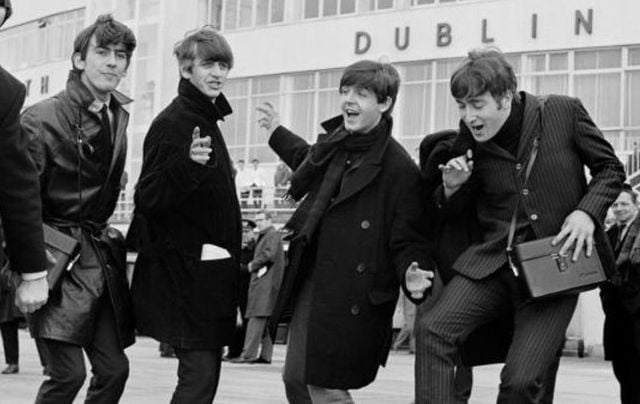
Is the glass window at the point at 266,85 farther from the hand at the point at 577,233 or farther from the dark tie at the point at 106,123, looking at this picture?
the hand at the point at 577,233

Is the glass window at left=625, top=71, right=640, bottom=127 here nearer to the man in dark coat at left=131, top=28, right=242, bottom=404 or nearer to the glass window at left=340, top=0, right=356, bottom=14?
the glass window at left=340, top=0, right=356, bottom=14

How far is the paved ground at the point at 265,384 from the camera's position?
11.5 metres

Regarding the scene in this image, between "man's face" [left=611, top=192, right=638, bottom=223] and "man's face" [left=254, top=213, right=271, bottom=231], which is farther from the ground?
"man's face" [left=611, top=192, right=638, bottom=223]

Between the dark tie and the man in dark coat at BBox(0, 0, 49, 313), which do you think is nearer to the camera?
the man in dark coat at BBox(0, 0, 49, 313)

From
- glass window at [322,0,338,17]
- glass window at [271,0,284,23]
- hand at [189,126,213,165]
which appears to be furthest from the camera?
glass window at [271,0,284,23]

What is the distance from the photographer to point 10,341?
14.3 metres

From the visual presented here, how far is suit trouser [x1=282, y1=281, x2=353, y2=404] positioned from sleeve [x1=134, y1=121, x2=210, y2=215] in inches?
30.5

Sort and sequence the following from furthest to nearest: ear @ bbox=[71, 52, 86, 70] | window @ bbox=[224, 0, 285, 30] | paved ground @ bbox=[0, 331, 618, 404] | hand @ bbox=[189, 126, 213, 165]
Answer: window @ bbox=[224, 0, 285, 30] < paved ground @ bbox=[0, 331, 618, 404] < ear @ bbox=[71, 52, 86, 70] < hand @ bbox=[189, 126, 213, 165]

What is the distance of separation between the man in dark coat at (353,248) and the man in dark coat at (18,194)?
1.82m

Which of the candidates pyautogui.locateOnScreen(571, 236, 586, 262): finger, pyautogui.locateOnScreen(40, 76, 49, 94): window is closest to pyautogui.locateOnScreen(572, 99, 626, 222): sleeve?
pyautogui.locateOnScreen(571, 236, 586, 262): finger

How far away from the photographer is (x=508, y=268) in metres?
6.23

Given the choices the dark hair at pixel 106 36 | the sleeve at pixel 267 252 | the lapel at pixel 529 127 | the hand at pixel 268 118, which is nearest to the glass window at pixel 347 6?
the sleeve at pixel 267 252

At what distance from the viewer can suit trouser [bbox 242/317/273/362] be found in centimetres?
1744

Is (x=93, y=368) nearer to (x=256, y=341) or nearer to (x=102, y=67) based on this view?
(x=102, y=67)
